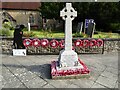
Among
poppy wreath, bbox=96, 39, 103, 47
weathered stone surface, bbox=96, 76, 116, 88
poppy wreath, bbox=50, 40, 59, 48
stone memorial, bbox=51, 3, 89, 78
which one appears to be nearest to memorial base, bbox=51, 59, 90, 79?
stone memorial, bbox=51, 3, 89, 78

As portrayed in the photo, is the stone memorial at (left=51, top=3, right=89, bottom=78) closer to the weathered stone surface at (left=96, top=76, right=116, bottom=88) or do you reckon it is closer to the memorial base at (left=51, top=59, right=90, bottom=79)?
the memorial base at (left=51, top=59, right=90, bottom=79)

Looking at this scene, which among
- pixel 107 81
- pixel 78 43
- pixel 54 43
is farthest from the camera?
pixel 78 43

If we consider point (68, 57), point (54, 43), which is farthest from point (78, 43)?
point (68, 57)

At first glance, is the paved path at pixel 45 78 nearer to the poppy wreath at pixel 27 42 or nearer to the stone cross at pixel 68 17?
the stone cross at pixel 68 17

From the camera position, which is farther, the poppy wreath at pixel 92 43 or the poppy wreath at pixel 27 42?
the poppy wreath at pixel 92 43

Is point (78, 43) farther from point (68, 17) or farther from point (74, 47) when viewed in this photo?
point (68, 17)

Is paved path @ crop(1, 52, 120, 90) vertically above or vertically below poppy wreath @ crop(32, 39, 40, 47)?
below

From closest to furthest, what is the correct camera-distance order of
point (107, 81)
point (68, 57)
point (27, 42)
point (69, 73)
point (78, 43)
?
point (107, 81) < point (69, 73) < point (68, 57) < point (27, 42) < point (78, 43)

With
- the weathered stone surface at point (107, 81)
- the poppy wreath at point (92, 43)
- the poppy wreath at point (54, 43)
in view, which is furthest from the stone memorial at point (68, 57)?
the poppy wreath at point (92, 43)

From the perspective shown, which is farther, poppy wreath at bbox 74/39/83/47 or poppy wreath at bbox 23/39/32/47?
poppy wreath at bbox 74/39/83/47

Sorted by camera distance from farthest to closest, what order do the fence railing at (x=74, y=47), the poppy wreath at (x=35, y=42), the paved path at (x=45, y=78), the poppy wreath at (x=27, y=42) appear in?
the fence railing at (x=74, y=47), the poppy wreath at (x=35, y=42), the poppy wreath at (x=27, y=42), the paved path at (x=45, y=78)

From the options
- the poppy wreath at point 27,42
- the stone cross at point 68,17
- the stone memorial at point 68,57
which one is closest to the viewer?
the stone memorial at point 68,57

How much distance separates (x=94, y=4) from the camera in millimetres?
Result: 21938

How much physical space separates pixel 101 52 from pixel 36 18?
106 ft
